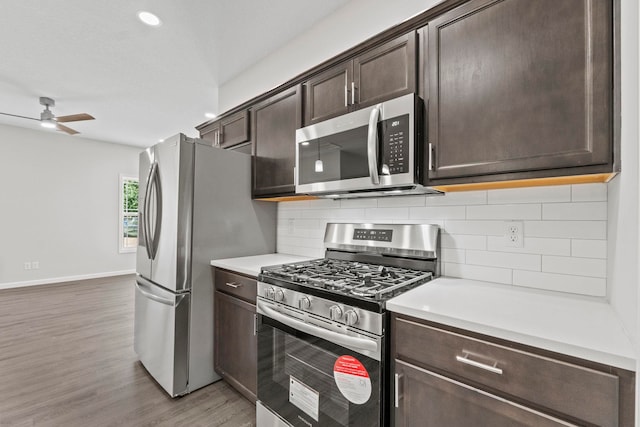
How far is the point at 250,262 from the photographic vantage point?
213 cm

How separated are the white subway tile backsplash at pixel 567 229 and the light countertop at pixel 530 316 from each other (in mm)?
261

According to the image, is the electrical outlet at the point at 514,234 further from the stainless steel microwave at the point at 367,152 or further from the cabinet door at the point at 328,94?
the cabinet door at the point at 328,94

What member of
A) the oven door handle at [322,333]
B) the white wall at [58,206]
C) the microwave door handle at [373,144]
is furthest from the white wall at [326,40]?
the white wall at [58,206]

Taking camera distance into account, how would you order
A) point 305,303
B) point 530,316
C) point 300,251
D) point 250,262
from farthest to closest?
point 300,251 < point 250,262 < point 305,303 < point 530,316

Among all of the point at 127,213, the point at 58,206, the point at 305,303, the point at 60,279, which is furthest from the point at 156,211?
the point at 127,213

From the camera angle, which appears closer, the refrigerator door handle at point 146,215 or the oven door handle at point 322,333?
the oven door handle at point 322,333

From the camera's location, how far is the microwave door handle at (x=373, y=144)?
4.93 ft

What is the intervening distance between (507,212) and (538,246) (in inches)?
8.0

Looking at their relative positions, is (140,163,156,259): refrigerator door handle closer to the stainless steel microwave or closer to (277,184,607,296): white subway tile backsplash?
the stainless steel microwave

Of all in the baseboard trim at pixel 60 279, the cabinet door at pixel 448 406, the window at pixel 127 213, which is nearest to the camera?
the cabinet door at pixel 448 406

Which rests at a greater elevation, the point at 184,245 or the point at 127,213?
the point at 127,213

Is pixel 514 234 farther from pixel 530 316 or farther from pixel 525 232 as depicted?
pixel 530 316

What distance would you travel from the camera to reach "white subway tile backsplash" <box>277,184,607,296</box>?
122 cm

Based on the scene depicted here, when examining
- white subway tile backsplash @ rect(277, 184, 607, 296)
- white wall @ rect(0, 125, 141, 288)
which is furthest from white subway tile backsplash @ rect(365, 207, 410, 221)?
white wall @ rect(0, 125, 141, 288)
